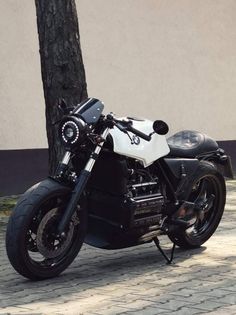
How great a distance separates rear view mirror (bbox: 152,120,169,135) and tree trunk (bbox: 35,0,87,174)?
1.88m

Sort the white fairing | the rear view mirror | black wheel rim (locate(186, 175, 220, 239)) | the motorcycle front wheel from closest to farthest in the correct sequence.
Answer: the motorcycle front wheel → the white fairing → the rear view mirror → black wheel rim (locate(186, 175, 220, 239))

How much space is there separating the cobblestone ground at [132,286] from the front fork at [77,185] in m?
0.46

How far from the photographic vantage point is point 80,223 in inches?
213

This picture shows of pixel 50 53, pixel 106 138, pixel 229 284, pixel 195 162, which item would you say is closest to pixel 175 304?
pixel 229 284

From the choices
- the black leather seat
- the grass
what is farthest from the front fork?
the grass

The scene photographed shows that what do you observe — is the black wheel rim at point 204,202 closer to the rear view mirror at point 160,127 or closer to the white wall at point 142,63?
the rear view mirror at point 160,127

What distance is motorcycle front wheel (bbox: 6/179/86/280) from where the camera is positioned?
5035 mm

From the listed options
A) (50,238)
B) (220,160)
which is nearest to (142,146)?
(50,238)

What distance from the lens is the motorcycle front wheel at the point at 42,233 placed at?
5.04 meters

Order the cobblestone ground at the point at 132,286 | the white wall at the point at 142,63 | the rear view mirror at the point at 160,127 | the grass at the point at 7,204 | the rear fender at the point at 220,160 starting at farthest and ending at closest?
the white wall at the point at 142,63
the grass at the point at 7,204
the rear fender at the point at 220,160
the rear view mirror at the point at 160,127
the cobblestone ground at the point at 132,286

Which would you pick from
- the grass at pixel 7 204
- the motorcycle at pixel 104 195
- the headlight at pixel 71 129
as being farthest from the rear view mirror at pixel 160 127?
the grass at pixel 7 204

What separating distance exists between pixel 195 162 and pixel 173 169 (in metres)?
0.28

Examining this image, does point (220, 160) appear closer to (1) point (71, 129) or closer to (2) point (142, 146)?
(2) point (142, 146)

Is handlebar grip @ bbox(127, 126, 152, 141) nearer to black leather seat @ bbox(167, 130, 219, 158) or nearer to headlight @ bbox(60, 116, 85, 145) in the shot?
headlight @ bbox(60, 116, 85, 145)
